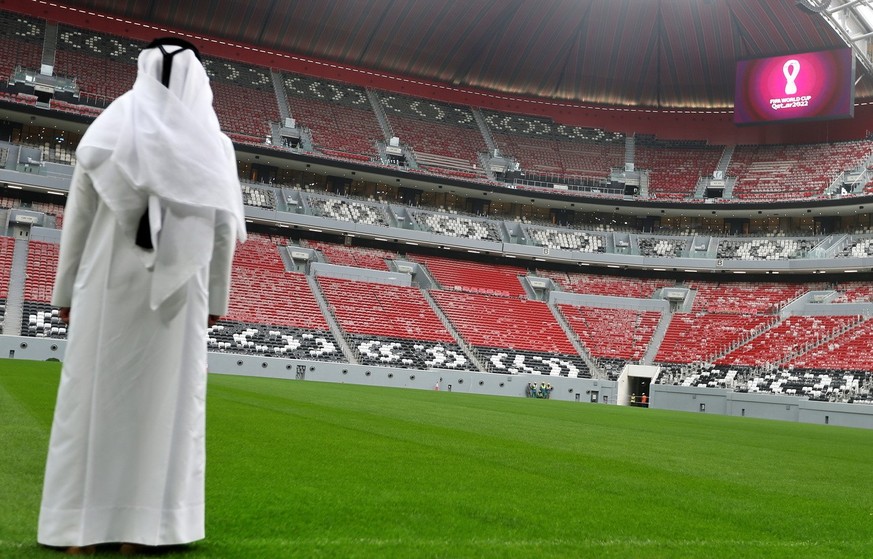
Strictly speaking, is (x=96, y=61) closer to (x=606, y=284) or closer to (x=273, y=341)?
(x=273, y=341)

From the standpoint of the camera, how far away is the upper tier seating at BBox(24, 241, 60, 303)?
34.8 m

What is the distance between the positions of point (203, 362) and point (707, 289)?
5240 centimetres

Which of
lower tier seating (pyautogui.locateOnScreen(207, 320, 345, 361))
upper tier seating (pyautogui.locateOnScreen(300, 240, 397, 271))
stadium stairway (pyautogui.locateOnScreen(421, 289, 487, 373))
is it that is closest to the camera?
lower tier seating (pyautogui.locateOnScreen(207, 320, 345, 361))

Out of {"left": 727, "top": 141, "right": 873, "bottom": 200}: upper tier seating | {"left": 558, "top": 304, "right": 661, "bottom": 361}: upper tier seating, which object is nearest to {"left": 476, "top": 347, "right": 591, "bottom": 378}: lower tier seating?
{"left": 558, "top": 304, "right": 661, "bottom": 361}: upper tier seating

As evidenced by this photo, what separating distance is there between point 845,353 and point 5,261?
4019cm

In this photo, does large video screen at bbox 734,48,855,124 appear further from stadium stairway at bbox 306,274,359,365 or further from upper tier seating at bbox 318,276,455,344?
stadium stairway at bbox 306,274,359,365

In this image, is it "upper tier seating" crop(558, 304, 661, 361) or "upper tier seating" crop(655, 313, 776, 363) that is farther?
"upper tier seating" crop(558, 304, 661, 361)

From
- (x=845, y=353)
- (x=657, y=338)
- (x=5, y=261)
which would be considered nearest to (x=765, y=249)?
(x=657, y=338)

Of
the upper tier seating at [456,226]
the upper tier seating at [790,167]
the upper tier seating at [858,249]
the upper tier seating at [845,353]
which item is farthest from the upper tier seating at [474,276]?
the upper tier seating at [858,249]

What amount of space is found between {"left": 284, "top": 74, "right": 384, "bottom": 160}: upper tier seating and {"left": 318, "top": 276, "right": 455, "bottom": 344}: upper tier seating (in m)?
10.8

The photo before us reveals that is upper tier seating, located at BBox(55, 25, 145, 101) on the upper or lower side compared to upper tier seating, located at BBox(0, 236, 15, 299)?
upper

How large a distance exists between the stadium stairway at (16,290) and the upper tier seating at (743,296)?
37745 millimetres

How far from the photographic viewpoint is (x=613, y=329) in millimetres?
49000

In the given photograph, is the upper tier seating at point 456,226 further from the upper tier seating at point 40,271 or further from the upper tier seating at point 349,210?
the upper tier seating at point 40,271
